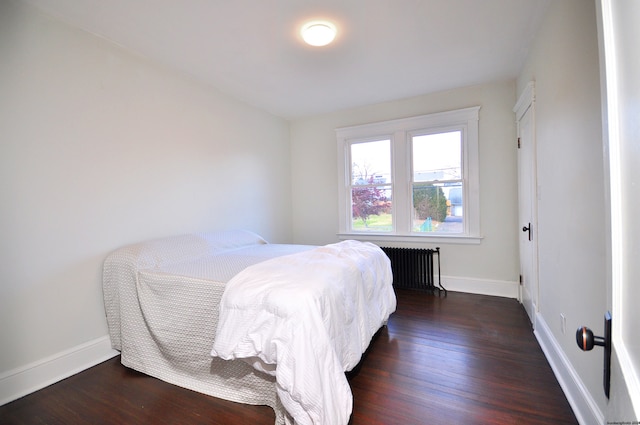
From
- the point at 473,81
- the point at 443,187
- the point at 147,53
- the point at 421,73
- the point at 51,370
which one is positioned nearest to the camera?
the point at 51,370

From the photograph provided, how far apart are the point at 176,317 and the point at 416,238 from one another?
123 inches

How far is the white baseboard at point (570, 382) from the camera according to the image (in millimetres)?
1407

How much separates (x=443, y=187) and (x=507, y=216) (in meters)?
0.83

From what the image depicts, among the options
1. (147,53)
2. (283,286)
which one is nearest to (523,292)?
(283,286)

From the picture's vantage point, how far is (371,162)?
14.0ft

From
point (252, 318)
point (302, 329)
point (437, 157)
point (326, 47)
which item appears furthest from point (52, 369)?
point (437, 157)

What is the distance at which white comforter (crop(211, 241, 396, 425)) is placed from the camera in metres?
1.32

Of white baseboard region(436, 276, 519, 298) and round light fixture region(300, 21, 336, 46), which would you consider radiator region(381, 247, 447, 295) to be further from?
round light fixture region(300, 21, 336, 46)

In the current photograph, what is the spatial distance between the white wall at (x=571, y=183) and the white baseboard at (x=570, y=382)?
0.8 inches

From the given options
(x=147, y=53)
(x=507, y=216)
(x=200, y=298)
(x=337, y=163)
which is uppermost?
(x=147, y=53)

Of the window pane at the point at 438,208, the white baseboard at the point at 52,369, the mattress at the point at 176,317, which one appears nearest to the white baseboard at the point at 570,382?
the mattress at the point at 176,317

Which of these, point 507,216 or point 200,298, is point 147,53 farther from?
point 507,216

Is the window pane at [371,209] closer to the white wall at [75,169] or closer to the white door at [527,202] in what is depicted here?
the white door at [527,202]

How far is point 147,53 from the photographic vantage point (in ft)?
8.52
